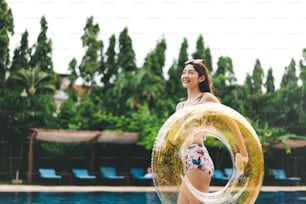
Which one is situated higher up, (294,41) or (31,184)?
(294,41)

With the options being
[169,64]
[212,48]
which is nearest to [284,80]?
[212,48]

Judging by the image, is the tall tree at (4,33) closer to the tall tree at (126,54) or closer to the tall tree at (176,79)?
the tall tree at (126,54)

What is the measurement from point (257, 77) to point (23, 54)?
20.2ft

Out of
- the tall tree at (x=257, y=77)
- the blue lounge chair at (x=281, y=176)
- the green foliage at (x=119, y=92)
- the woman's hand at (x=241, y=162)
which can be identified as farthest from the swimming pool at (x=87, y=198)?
the woman's hand at (x=241, y=162)

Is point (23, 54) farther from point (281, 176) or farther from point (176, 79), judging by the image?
point (281, 176)

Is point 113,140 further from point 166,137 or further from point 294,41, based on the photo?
→ point 166,137

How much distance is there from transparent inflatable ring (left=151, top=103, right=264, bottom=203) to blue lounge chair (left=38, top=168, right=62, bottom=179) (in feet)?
31.5

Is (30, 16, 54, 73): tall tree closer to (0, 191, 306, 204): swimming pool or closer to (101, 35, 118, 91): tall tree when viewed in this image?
(101, 35, 118, 91): tall tree

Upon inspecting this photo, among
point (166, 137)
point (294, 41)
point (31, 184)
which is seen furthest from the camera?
point (294, 41)

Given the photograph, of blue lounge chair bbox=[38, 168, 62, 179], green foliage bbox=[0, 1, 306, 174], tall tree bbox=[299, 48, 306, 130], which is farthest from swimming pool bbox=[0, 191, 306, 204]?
tall tree bbox=[299, 48, 306, 130]

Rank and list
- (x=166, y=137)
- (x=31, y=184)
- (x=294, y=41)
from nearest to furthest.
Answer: (x=166, y=137), (x=31, y=184), (x=294, y=41)

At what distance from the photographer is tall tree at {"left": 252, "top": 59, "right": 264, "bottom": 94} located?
48.6 feet

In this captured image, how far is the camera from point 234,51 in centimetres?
1476

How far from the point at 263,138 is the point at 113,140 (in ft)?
11.7
